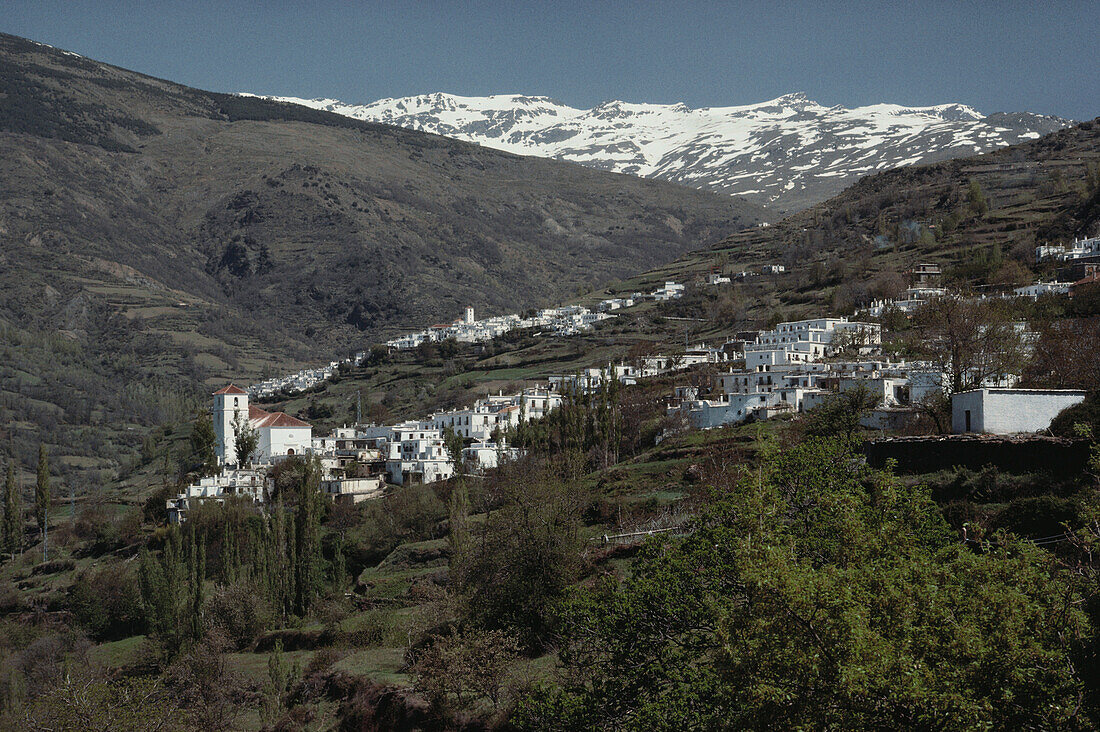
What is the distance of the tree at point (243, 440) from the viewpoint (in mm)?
85875

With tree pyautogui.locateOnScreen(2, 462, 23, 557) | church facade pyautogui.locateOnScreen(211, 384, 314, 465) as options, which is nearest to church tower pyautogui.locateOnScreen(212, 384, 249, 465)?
church facade pyautogui.locateOnScreen(211, 384, 314, 465)

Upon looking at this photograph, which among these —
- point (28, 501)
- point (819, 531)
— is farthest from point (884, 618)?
point (28, 501)

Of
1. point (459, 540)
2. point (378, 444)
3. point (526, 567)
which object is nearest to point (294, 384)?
point (378, 444)

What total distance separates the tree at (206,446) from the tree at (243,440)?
1.89 meters

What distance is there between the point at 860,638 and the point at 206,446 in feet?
266

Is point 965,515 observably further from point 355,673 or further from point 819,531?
point 355,673

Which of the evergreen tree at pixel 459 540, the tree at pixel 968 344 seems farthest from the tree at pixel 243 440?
the tree at pixel 968 344

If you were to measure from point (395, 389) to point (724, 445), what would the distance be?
86650mm

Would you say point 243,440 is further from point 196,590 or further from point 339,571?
point 339,571

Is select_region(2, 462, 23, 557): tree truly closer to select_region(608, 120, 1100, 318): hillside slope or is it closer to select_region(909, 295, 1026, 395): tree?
select_region(909, 295, 1026, 395): tree

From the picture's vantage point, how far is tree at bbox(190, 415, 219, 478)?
3343 inches

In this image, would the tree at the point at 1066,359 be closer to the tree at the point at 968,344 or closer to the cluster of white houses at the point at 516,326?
the tree at the point at 968,344

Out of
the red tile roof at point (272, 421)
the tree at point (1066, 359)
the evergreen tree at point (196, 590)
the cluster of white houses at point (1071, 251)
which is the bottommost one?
the evergreen tree at point (196, 590)

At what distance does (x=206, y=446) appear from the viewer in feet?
288
